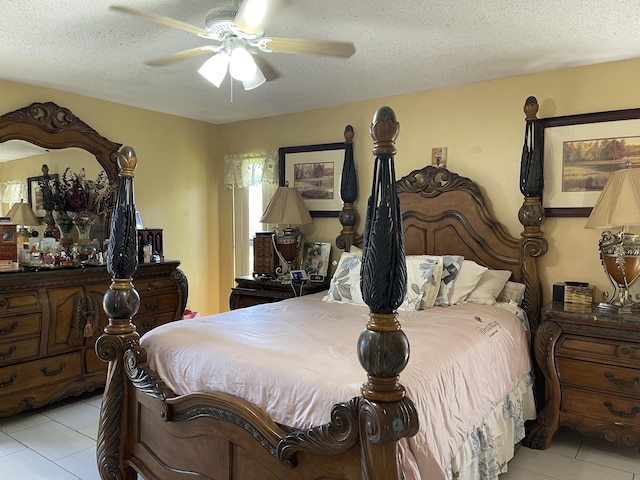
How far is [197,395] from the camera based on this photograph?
1922 millimetres

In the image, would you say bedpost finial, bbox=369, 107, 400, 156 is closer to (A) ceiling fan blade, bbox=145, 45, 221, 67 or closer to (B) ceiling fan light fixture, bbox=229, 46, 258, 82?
(B) ceiling fan light fixture, bbox=229, 46, 258, 82

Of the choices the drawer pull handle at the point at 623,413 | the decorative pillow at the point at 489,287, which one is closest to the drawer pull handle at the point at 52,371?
the decorative pillow at the point at 489,287

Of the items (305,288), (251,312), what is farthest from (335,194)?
(251,312)

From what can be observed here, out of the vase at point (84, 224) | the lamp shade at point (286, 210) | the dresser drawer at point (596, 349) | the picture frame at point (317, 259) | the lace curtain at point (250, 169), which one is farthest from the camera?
the lace curtain at point (250, 169)

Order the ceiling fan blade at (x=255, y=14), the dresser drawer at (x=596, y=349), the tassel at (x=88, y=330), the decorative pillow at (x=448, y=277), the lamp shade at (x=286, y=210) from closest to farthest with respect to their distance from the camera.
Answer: the ceiling fan blade at (x=255, y=14) < the dresser drawer at (x=596, y=349) < the decorative pillow at (x=448, y=277) < the tassel at (x=88, y=330) < the lamp shade at (x=286, y=210)

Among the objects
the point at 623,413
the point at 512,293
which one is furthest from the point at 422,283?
the point at 623,413

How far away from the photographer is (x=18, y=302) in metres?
3.13

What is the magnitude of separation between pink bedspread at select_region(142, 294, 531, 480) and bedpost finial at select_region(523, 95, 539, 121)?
52.6 inches

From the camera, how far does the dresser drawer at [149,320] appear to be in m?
3.80

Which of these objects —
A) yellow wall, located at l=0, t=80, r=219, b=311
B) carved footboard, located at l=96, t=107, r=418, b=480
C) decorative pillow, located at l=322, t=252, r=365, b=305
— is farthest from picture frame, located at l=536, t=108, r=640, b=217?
yellow wall, located at l=0, t=80, r=219, b=311

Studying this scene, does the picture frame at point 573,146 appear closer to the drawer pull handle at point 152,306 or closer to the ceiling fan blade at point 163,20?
the ceiling fan blade at point 163,20

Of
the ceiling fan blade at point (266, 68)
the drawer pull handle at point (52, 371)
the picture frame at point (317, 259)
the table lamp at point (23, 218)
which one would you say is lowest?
the drawer pull handle at point (52, 371)

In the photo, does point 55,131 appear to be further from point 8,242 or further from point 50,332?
point 50,332

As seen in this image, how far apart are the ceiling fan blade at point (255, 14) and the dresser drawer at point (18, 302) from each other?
2.38 metres
